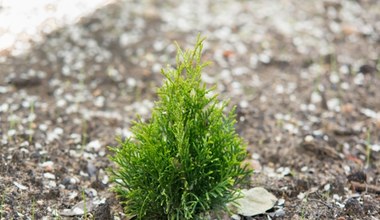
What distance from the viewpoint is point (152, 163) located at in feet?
9.89

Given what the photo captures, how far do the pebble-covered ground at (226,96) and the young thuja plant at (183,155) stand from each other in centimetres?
41

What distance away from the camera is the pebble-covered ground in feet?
12.0

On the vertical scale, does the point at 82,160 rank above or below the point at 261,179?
above

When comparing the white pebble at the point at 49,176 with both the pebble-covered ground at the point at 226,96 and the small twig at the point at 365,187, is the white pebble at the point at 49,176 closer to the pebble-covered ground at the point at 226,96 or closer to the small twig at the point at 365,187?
the pebble-covered ground at the point at 226,96

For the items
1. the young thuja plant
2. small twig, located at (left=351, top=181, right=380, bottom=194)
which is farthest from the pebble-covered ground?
the young thuja plant

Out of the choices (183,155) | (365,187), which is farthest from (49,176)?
(365,187)

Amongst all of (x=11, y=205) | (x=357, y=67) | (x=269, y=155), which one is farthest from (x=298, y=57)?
(x=11, y=205)

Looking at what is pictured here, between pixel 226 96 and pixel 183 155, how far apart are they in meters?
2.10

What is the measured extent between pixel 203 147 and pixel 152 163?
0.89 feet

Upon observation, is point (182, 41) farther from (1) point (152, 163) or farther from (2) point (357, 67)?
(1) point (152, 163)

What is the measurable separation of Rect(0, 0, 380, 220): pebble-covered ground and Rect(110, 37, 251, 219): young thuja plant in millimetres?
409

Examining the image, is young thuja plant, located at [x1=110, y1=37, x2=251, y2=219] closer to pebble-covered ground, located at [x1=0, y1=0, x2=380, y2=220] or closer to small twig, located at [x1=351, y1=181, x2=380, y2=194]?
pebble-covered ground, located at [x1=0, y1=0, x2=380, y2=220]

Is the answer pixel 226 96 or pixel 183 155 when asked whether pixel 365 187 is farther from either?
pixel 226 96

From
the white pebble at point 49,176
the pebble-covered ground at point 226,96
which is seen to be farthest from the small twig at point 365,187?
the white pebble at point 49,176
